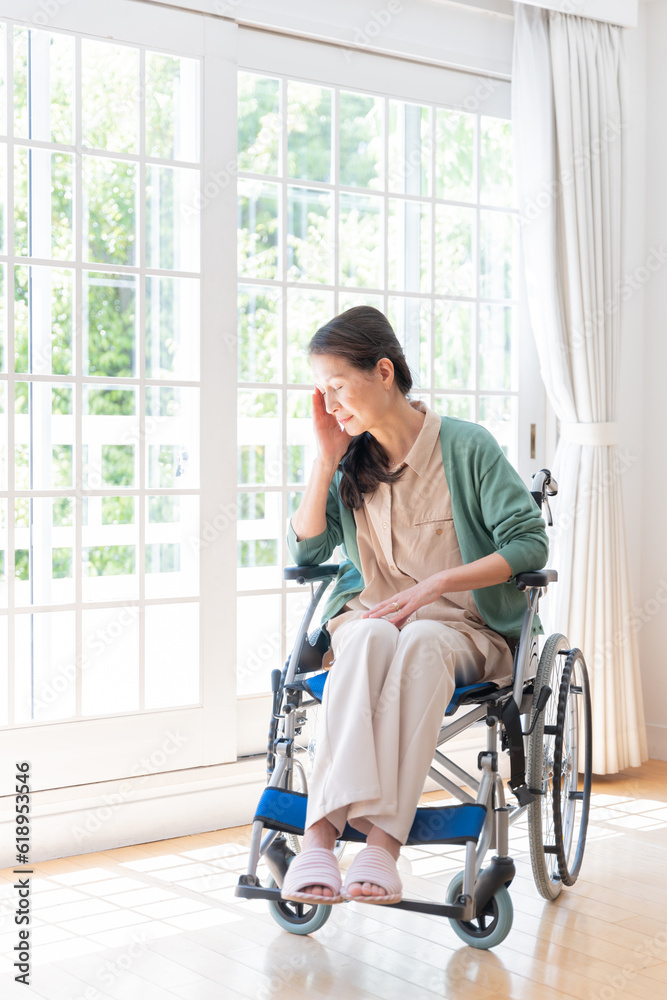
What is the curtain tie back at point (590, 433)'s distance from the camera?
11.4ft

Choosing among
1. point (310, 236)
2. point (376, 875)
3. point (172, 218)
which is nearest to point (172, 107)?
point (172, 218)

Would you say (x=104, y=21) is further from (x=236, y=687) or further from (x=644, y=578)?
(x=644, y=578)

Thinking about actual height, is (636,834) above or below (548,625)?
below

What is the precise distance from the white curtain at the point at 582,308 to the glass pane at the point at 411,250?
34 centimetres

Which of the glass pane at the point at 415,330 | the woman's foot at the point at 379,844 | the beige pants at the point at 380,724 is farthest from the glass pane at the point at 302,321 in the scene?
the woman's foot at the point at 379,844

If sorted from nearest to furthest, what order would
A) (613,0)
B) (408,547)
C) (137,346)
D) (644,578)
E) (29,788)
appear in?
(408,547) → (29,788) → (137,346) → (613,0) → (644,578)

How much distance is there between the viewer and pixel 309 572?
238cm

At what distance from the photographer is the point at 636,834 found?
2898mm

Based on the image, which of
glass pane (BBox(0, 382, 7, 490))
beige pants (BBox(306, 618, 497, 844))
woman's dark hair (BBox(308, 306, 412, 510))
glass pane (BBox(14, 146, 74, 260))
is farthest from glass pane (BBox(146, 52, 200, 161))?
beige pants (BBox(306, 618, 497, 844))

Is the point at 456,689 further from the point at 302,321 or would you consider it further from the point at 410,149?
the point at 410,149

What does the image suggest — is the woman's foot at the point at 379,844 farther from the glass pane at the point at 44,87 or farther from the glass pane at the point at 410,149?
the glass pane at the point at 410,149

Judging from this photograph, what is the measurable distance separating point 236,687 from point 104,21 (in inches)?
73.0

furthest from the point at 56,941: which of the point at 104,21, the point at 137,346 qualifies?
the point at 104,21

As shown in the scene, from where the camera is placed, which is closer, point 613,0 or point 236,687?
point 236,687
